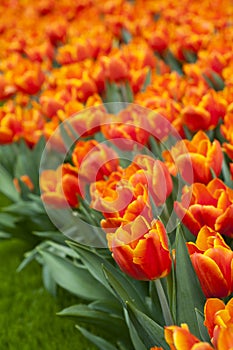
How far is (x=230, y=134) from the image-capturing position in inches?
71.5

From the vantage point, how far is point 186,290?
1.43 meters

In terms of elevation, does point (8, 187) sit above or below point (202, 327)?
below

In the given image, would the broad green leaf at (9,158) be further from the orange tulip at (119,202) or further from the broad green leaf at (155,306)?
the broad green leaf at (155,306)

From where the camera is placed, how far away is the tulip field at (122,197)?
1.35 meters

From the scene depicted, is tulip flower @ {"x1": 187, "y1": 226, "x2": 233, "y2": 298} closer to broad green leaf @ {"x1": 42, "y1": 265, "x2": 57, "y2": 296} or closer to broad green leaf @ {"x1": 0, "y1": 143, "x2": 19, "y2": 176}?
broad green leaf @ {"x1": 42, "y1": 265, "x2": 57, "y2": 296}

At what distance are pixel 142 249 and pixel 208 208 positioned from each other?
0.80ft

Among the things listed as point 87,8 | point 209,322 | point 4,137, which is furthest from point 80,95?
point 87,8

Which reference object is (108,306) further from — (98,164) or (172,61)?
(172,61)

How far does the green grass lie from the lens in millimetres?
2230

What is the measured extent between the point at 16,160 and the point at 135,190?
1489 millimetres

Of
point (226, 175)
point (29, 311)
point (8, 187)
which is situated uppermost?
point (226, 175)

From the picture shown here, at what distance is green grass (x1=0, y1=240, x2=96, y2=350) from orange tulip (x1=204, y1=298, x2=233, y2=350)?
1.10 metres

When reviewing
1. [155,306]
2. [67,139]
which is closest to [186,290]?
[155,306]

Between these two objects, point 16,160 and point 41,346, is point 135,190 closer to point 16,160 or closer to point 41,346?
point 41,346
